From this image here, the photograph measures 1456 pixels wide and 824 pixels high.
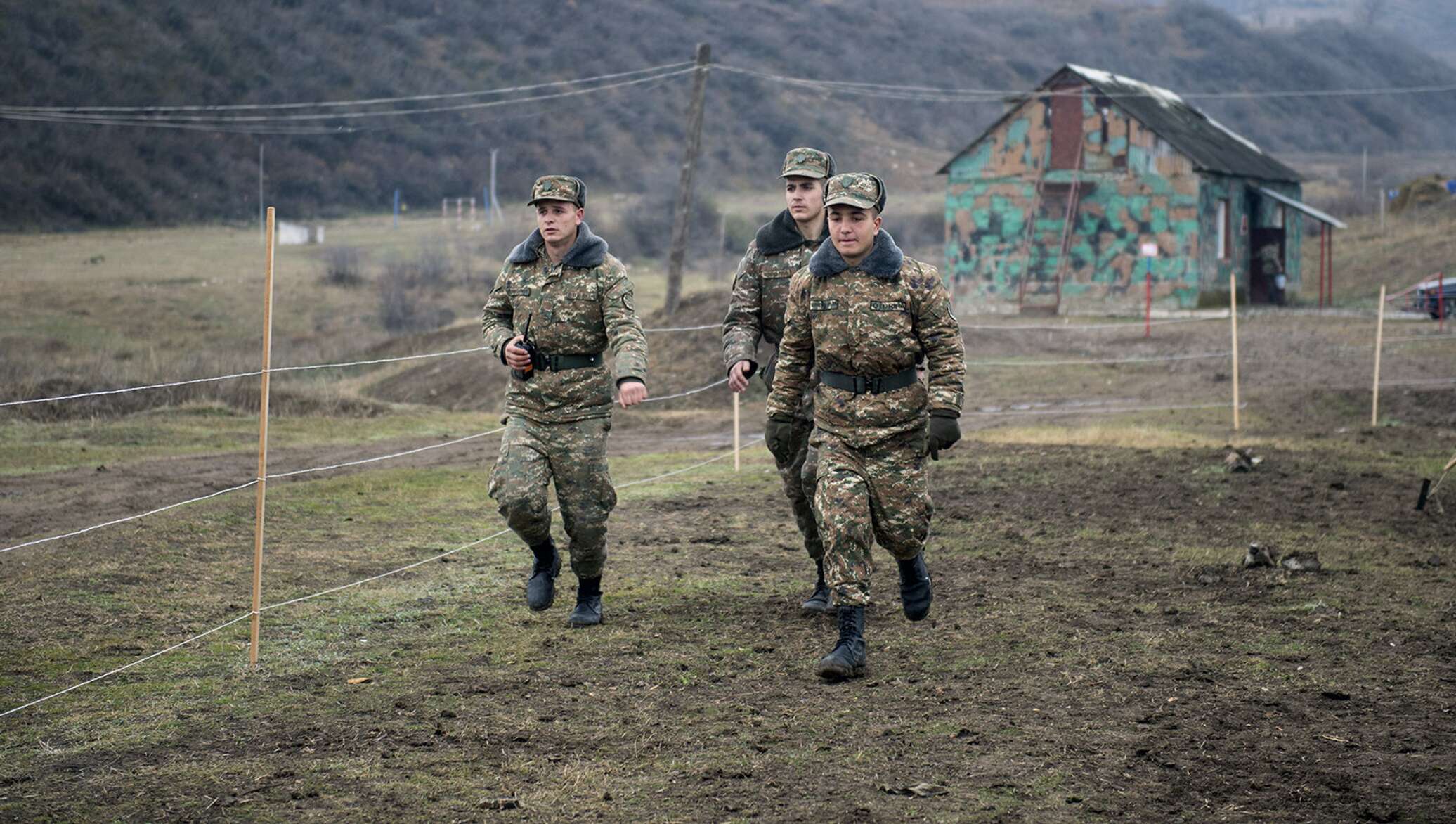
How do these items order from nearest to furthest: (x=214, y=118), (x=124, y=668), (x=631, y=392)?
1. (x=124, y=668)
2. (x=631, y=392)
3. (x=214, y=118)

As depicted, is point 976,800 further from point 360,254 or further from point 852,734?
point 360,254

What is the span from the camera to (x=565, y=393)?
7086 mm

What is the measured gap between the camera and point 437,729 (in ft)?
18.1

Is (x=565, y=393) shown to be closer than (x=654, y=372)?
Yes

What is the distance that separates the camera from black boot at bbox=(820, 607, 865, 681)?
6.13m

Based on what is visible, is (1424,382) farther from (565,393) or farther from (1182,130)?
(1182,130)

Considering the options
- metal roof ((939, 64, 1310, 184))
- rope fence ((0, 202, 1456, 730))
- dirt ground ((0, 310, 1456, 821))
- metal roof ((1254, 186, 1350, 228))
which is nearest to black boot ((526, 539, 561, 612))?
dirt ground ((0, 310, 1456, 821))

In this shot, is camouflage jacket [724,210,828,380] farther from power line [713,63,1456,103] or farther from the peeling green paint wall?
the peeling green paint wall

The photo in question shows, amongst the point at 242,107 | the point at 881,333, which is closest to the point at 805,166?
the point at 881,333

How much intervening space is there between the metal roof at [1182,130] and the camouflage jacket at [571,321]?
30913 millimetres

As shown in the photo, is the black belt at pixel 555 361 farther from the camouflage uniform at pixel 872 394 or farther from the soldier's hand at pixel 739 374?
the camouflage uniform at pixel 872 394

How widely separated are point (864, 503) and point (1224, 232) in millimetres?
34795

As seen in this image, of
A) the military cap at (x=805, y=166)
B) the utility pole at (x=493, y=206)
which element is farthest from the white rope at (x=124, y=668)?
the utility pole at (x=493, y=206)

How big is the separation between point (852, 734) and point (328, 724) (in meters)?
2.10
